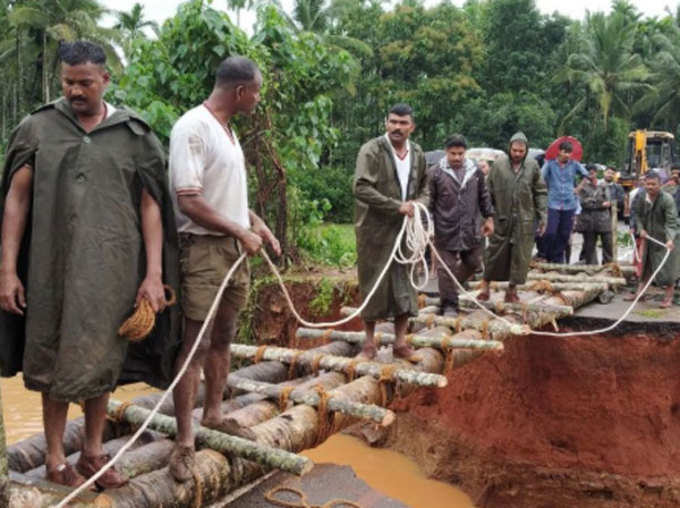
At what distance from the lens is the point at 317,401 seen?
384 cm

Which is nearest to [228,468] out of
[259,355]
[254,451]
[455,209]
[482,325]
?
[254,451]

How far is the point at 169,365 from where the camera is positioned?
2.80m

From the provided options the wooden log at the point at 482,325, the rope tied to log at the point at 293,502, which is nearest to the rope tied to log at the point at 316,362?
the rope tied to log at the point at 293,502

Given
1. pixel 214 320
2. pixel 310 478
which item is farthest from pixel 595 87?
pixel 214 320

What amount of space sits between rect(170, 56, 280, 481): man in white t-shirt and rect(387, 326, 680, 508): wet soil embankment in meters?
5.47

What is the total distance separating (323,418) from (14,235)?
6.42ft

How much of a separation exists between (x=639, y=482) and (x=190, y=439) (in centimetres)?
653

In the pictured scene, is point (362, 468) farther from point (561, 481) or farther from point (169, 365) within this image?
point (169, 365)

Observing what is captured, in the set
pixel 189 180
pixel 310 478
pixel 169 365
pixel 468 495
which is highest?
pixel 189 180

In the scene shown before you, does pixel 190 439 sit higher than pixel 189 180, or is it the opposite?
pixel 189 180

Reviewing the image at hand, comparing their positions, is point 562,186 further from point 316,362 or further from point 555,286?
point 316,362

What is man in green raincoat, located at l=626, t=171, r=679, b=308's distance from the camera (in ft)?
25.4

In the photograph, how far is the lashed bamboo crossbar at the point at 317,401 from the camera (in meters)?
3.68

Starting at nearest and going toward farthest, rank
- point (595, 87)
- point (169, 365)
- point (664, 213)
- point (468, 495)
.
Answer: point (169, 365), point (664, 213), point (468, 495), point (595, 87)
